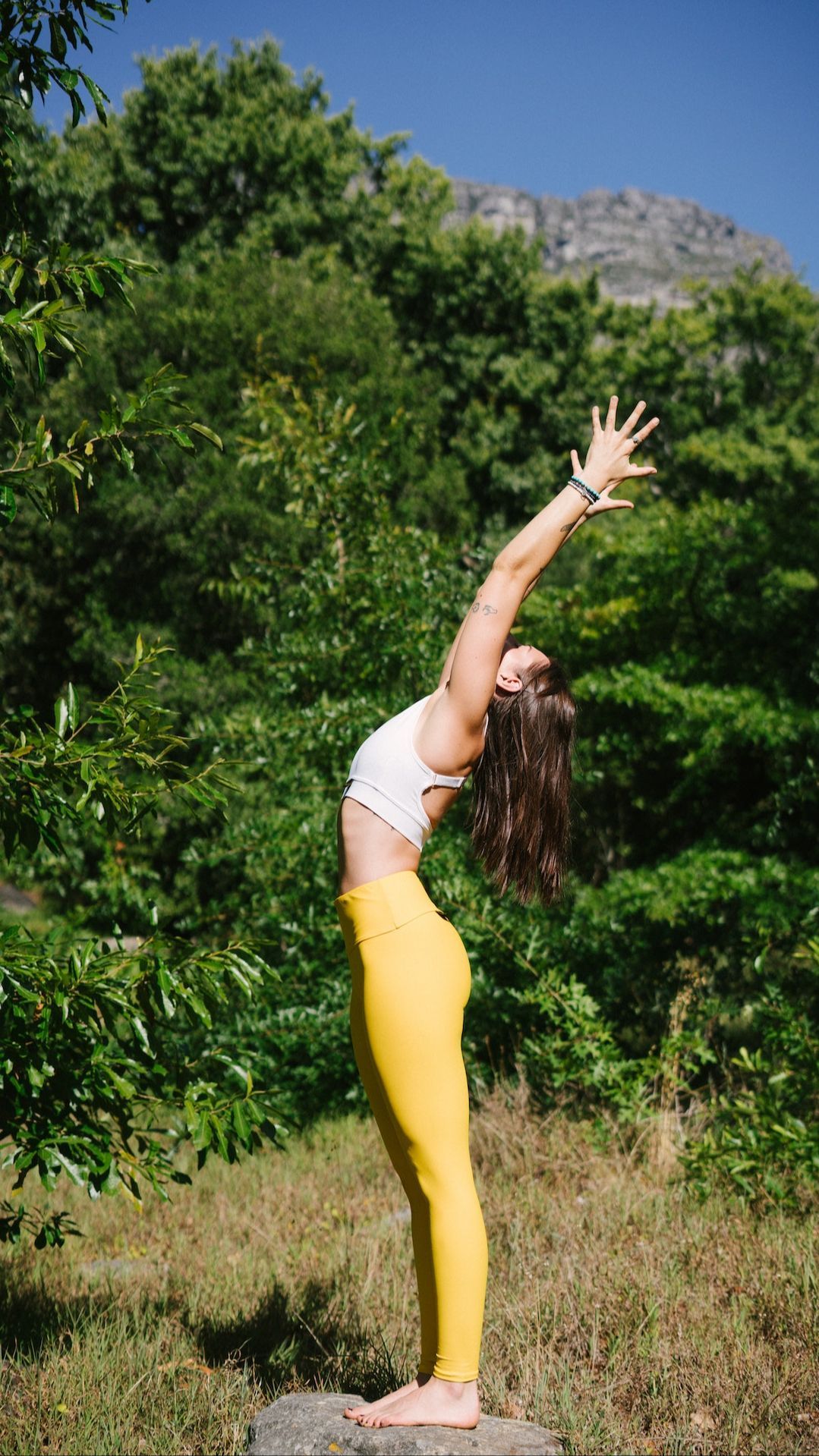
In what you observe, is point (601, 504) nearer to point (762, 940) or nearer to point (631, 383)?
point (762, 940)

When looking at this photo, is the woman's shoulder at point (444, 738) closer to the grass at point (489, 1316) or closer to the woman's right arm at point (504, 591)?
the woman's right arm at point (504, 591)

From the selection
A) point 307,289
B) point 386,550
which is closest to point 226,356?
point 307,289

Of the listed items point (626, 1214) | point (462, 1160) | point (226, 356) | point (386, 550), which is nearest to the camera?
point (462, 1160)

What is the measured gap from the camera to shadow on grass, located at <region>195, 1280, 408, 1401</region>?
9.89 feet

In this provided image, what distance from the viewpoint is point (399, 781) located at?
89.6 inches

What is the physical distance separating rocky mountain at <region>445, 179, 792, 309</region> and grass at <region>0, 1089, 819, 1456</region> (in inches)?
5600

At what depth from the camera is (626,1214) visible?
413 centimetres

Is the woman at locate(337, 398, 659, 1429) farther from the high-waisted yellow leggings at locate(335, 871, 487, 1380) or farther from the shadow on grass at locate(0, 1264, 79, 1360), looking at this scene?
the shadow on grass at locate(0, 1264, 79, 1360)

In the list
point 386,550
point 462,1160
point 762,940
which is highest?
point 386,550

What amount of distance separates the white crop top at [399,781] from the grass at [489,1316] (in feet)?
5.64

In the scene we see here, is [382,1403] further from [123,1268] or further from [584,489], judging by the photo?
[123,1268]

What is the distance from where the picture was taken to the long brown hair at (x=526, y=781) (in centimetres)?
246

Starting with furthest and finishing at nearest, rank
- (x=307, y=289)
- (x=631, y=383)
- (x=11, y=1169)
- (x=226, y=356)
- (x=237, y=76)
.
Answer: (x=631, y=383) → (x=237, y=76) → (x=307, y=289) → (x=226, y=356) → (x=11, y=1169)

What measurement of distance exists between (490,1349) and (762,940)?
8.91 ft
